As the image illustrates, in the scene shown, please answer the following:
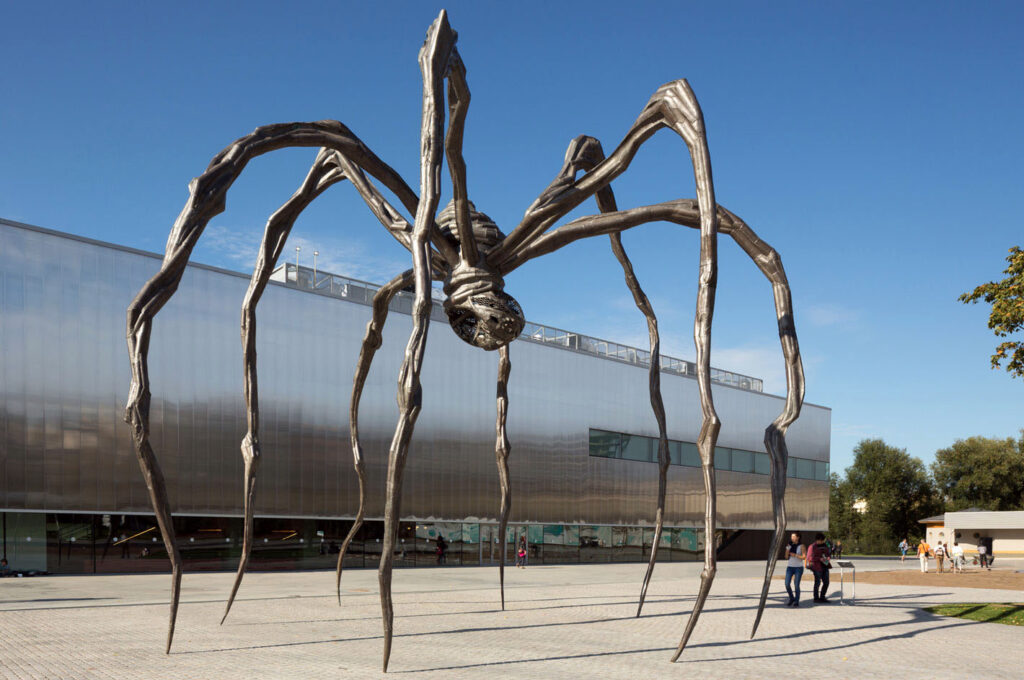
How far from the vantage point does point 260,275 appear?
26.6 feet

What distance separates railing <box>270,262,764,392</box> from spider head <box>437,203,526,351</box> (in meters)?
12.4

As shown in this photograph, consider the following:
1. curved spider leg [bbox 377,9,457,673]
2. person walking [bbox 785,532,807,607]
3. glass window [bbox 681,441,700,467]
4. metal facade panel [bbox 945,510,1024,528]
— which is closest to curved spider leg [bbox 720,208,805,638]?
curved spider leg [bbox 377,9,457,673]

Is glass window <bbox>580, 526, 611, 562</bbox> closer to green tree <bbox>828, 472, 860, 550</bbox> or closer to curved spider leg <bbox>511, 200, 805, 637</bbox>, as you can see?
curved spider leg <bbox>511, 200, 805, 637</bbox>

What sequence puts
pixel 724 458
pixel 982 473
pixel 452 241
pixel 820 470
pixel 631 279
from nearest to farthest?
pixel 452 241, pixel 631 279, pixel 724 458, pixel 820 470, pixel 982 473

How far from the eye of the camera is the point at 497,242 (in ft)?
27.6

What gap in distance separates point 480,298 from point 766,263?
2.91 meters

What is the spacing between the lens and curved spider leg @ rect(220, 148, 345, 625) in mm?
8016

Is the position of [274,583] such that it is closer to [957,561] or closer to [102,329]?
[102,329]

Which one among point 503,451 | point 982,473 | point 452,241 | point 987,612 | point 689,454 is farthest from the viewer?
point 982,473

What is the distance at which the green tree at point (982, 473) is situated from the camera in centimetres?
6800

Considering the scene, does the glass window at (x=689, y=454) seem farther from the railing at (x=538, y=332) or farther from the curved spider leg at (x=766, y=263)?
the curved spider leg at (x=766, y=263)

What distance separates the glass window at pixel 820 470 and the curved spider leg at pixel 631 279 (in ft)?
126

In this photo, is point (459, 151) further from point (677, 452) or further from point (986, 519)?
point (986, 519)

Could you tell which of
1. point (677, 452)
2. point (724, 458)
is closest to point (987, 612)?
point (677, 452)
